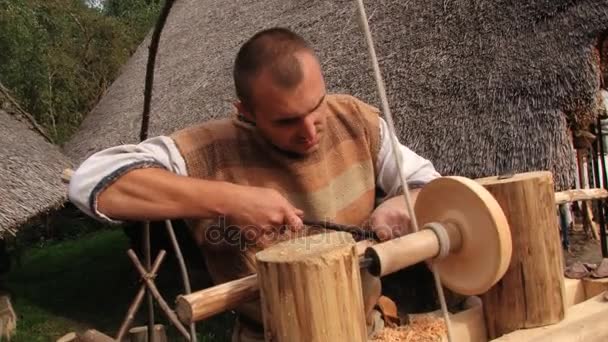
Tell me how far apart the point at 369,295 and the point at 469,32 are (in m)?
2.99

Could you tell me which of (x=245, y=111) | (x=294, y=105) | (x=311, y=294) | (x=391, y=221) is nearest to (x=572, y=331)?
(x=391, y=221)

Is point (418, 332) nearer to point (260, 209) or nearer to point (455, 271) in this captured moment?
point (455, 271)

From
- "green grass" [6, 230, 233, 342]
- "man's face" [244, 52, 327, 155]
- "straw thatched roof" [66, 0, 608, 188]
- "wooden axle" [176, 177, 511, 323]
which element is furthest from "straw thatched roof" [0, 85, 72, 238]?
"wooden axle" [176, 177, 511, 323]

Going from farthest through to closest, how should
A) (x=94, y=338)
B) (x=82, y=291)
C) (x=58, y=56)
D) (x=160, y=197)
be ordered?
(x=58, y=56)
(x=82, y=291)
(x=94, y=338)
(x=160, y=197)

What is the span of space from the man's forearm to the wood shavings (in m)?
0.40

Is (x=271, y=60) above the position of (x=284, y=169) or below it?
above

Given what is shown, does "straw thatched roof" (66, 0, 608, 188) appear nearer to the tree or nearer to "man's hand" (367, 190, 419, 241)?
"man's hand" (367, 190, 419, 241)

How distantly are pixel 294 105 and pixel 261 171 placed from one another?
0.29 m

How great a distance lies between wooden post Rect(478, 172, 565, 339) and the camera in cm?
98

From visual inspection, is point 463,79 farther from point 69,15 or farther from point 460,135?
point 69,15

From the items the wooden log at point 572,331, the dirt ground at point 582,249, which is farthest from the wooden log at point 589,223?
the wooden log at point 572,331

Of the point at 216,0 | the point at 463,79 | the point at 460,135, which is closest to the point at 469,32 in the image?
the point at 463,79

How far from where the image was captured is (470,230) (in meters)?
0.91

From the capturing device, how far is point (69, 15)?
1294 cm
